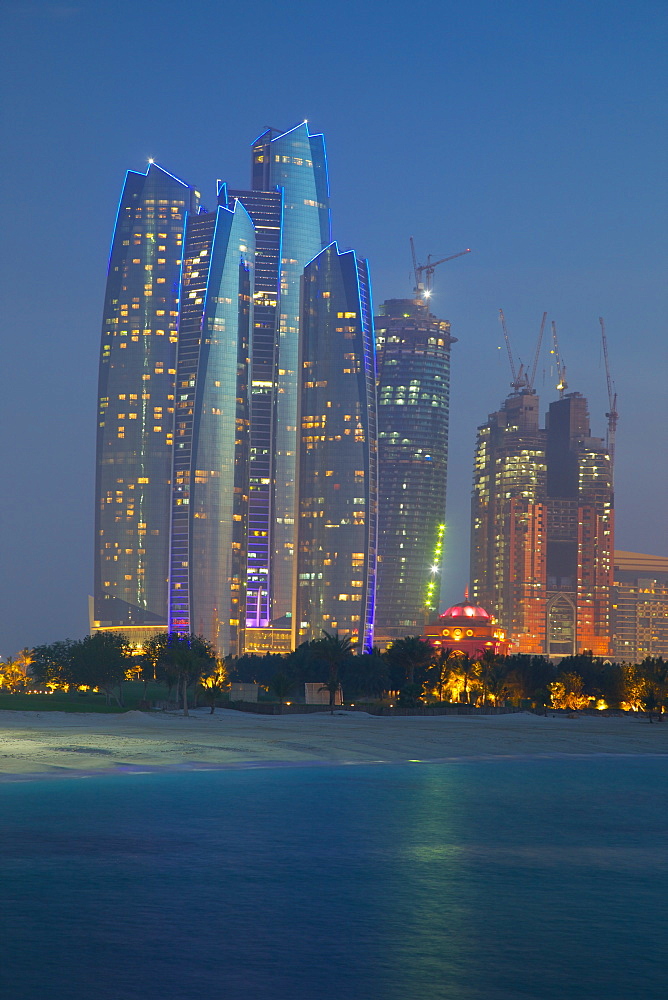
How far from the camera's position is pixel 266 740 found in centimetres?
9331

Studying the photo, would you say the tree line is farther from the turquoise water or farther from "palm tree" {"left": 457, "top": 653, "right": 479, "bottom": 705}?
the turquoise water

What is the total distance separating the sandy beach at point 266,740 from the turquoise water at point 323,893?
311 inches

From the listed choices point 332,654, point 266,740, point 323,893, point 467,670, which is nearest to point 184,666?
point 332,654

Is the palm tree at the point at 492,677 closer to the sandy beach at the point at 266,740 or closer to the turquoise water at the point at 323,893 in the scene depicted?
the sandy beach at the point at 266,740

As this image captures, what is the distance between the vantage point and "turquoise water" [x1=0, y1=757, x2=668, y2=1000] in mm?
29219

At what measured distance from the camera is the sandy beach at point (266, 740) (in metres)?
76.2

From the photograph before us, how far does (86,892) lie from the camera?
38312 mm

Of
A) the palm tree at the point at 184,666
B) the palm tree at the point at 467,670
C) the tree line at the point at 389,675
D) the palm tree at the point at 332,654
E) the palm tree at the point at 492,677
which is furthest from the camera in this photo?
the palm tree at the point at 467,670

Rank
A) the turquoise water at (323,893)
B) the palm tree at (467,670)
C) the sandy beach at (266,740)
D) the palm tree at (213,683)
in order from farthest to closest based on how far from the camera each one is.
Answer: the palm tree at (467,670), the palm tree at (213,683), the sandy beach at (266,740), the turquoise water at (323,893)

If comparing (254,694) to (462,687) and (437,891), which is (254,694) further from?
(437,891)

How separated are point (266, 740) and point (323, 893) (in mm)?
54030

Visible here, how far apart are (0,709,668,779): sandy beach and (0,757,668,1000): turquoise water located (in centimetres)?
790

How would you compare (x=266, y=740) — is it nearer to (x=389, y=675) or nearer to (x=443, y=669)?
(x=389, y=675)

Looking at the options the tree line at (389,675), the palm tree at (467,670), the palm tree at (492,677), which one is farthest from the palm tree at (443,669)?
the palm tree at (492,677)
